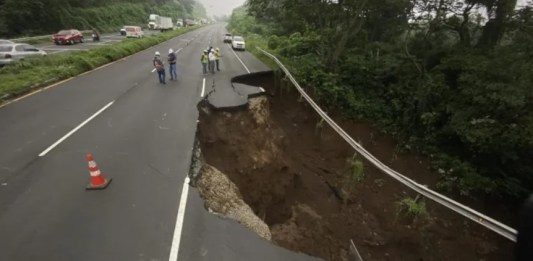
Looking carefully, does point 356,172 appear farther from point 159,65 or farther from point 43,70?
point 43,70

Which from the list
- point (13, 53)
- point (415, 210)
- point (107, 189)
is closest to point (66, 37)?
point (13, 53)

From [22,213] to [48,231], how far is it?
3.14ft

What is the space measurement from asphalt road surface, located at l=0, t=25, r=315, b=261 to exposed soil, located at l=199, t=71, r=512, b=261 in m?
1.88

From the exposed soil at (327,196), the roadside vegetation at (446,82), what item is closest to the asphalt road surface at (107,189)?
the exposed soil at (327,196)

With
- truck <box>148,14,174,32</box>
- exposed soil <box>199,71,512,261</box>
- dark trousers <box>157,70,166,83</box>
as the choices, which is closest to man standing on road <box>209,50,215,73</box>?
dark trousers <box>157,70,166,83</box>

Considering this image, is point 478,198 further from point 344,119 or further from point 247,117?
point 247,117

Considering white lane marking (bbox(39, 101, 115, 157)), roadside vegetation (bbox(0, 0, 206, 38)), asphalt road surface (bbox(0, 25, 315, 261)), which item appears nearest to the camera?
asphalt road surface (bbox(0, 25, 315, 261))

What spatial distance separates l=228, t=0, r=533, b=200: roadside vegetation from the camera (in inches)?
470

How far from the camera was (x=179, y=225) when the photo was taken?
6047 mm

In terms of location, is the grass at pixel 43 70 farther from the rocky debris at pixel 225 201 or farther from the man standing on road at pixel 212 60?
the rocky debris at pixel 225 201

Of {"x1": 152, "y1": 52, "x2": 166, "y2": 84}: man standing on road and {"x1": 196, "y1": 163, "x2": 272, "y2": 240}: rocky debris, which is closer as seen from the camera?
{"x1": 196, "y1": 163, "x2": 272, "y2": 240}: rocky debris

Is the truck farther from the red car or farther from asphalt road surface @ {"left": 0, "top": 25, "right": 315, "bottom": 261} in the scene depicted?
asphalt road surface @ {"left": 0, "top": 25, "right": 315, "bottom": 261}

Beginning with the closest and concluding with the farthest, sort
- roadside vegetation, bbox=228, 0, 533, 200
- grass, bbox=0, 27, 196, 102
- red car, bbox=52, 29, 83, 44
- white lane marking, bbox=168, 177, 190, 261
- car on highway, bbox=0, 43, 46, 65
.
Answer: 1. white lane marking, bbox=168, 177, 190, 261
2. roadside vegetation, bbox=228, 0, 533, 200
3. grass, bbox=0, 27, 196, 102
4. car on highway, bbox=0, 43, 46, 65
5. red car, bbox=52, 29, 83, 44

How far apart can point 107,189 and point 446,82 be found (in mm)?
15518
